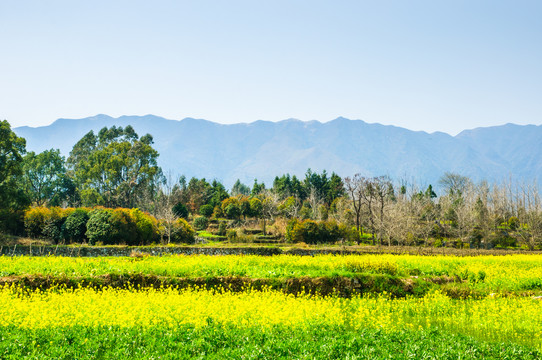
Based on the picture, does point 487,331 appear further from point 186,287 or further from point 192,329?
point 186,287

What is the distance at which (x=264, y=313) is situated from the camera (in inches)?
418

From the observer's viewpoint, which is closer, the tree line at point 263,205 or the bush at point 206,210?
the tree line at point 263,205

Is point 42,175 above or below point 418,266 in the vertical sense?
above

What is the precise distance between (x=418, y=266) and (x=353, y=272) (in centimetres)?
422

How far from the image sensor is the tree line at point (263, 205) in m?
37.0

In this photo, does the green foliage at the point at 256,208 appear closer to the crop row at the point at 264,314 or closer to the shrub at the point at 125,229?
the shrub at the point at 125,229

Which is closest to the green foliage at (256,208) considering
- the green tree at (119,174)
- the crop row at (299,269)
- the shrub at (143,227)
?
the green tree at (119,174)

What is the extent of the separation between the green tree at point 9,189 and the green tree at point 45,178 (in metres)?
23.6

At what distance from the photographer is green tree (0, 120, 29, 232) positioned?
1270 inches

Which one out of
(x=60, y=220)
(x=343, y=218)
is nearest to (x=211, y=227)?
(x=343, y=218)

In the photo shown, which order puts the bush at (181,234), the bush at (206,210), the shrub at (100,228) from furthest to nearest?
the bush at (206,210) < the bush at (181,234) < the shrub at (100,228)

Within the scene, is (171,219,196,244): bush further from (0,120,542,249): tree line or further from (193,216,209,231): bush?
(193,216,209,231): bush

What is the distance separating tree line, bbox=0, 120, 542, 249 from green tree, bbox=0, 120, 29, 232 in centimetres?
7

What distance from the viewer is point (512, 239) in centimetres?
4066
